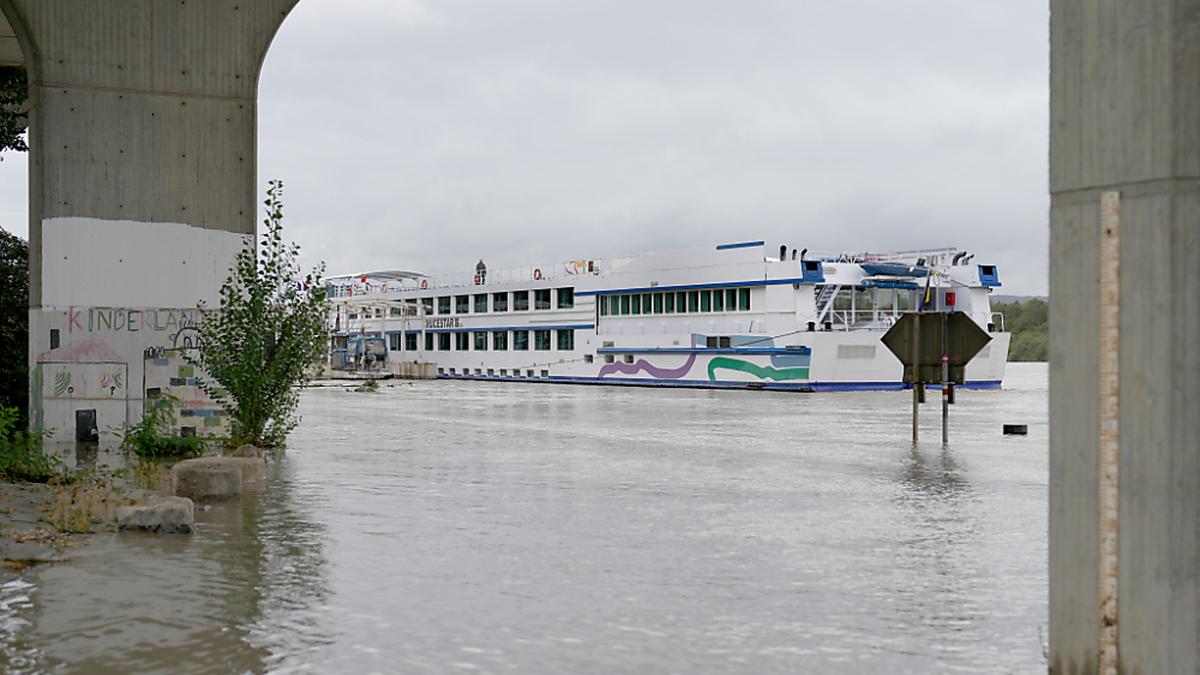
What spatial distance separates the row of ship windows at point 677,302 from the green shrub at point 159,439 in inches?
1477

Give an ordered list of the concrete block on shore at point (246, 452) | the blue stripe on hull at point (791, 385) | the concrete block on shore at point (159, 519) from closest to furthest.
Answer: the concrete block on shore at point (159, 519) → the concrete block on shore at point (246, 452) → the blue stripe on hull at point (791, 385)

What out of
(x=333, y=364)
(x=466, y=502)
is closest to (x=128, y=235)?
(x=466, y=502)

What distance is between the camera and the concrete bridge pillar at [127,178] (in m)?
15.7

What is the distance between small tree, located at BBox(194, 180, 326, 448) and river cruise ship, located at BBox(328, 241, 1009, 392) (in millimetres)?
32648

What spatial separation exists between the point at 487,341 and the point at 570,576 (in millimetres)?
64939

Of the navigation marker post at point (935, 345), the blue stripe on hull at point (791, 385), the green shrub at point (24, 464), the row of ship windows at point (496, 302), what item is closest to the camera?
the green shrub at point (24, 464)

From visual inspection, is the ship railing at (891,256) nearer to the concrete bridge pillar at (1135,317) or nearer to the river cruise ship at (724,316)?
the river cruise ship at (724,316)

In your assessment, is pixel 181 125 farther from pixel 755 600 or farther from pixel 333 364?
pixel 333 364

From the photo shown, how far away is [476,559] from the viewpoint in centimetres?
898

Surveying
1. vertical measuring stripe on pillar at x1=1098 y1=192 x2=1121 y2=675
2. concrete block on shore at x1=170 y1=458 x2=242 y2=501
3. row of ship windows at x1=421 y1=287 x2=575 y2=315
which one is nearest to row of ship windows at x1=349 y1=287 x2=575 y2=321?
row of ship windows at x1=421 y1=287 x2=575 y2=315

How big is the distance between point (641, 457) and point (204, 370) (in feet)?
20.9

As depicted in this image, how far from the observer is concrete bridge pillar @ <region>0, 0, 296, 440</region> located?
1570cm

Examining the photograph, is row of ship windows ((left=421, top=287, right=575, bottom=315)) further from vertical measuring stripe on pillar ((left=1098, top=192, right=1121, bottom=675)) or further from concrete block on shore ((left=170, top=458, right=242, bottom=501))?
vertical measuring stripe on pillar ((left=1098, top=192, right=1121, bottom=675))

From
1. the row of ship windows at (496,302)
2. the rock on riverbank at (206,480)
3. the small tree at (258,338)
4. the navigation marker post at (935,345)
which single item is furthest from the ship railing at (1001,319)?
the rock on riverbank at (206,480)
